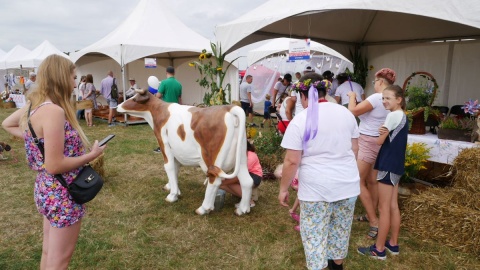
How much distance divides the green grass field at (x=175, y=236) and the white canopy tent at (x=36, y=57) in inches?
524

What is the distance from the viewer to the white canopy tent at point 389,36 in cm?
502

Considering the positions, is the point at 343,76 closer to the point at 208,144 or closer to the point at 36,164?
the point at 208,144

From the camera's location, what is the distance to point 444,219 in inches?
120

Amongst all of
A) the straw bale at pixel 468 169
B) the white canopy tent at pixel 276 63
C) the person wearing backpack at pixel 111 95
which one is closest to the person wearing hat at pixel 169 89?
the person wearing backpack at pixel 111 95

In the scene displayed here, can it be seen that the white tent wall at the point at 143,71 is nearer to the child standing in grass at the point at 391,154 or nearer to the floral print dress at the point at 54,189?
the child standing in grass at the point at 391,154

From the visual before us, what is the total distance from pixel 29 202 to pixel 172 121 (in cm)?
209

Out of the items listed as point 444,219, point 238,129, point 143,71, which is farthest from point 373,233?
point 143,71

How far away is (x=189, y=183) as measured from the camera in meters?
4.64

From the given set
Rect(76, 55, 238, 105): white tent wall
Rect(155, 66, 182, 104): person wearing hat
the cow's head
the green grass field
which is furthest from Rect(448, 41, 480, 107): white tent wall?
Rect(76, 55, 238, 105): white tent wall

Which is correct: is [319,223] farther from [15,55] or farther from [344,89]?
[15,55]

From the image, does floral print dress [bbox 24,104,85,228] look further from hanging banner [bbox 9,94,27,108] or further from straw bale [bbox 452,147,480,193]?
hanging banner [bbox 9,94,27,108]

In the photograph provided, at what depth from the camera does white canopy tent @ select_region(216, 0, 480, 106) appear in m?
5.02

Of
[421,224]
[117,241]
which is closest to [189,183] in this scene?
[117,241]

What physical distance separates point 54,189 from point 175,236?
169cm
